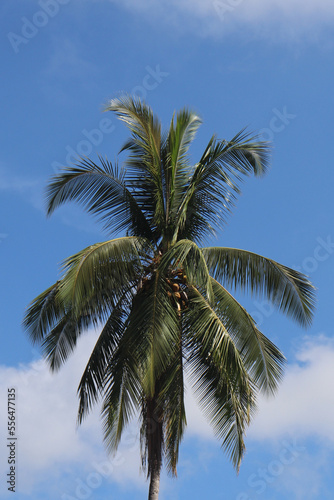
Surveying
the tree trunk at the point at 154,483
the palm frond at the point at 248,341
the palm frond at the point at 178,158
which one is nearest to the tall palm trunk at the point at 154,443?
the tree trunk at the point at 154,483

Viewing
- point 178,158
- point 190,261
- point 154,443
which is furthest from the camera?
point 178,158

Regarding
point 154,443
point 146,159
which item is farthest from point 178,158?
point 154,443

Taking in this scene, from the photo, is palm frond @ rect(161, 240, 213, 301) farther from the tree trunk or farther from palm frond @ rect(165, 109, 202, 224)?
the tree trunk

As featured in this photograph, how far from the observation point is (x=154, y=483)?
1493 cm

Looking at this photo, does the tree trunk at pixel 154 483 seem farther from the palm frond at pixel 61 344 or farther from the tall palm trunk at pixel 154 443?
the palm frond at pixel 61 344

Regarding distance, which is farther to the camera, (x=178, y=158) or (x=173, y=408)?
(x=178, y=158)

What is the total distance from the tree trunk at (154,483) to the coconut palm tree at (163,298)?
0.06 ft

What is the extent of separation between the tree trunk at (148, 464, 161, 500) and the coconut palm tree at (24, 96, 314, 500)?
0.02 m

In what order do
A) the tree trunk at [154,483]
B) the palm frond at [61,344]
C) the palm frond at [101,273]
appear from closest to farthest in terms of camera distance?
1. the palm frond at [101,273]
2. the tree trunk at [154,483]
3. the palm frond at [61,344]

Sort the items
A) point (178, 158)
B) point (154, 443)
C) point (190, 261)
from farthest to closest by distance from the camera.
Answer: point (178, 158), point (154, 443), point (190, 261)

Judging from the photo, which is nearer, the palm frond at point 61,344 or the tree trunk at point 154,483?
the tree trunk at point 154,483

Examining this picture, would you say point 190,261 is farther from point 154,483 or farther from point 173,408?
point 154,483

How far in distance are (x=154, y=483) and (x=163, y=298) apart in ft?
11.2

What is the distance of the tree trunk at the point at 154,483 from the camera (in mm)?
14898
